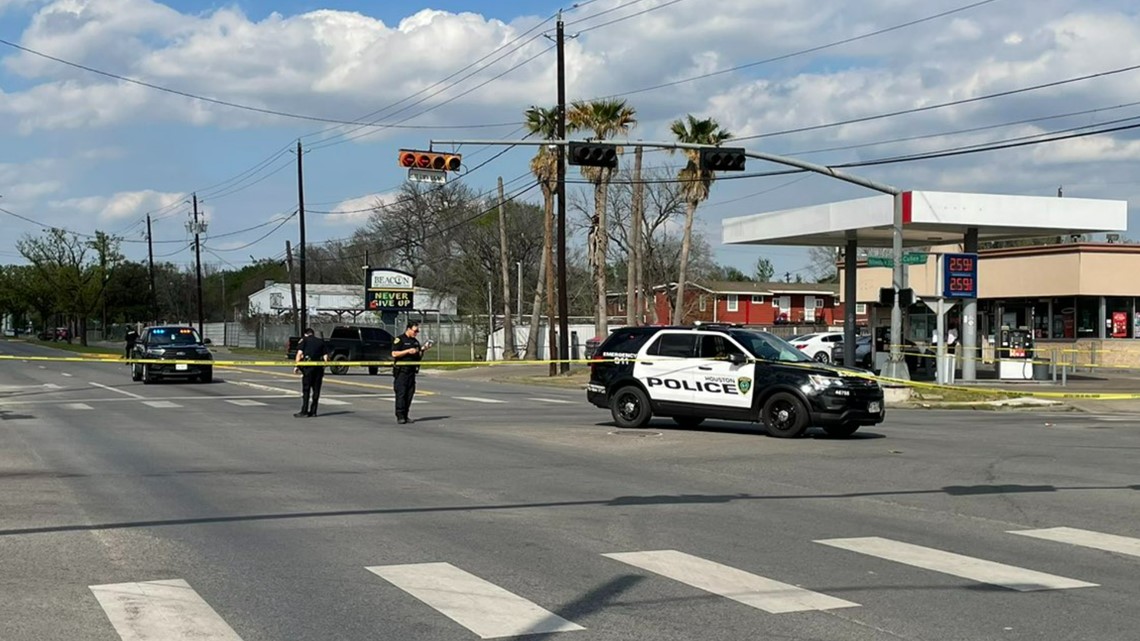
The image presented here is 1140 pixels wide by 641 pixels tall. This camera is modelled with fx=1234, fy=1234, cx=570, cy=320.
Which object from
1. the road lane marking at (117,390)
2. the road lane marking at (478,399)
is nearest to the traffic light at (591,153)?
the road lane marking at (478,399)

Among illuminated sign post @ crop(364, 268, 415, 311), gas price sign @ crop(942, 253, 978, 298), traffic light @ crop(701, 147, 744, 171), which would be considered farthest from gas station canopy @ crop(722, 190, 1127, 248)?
illuminated sign post @ crop(364, 268, 415, 311)

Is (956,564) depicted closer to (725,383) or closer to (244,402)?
(725,383)

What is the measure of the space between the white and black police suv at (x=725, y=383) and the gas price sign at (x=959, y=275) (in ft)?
53.9

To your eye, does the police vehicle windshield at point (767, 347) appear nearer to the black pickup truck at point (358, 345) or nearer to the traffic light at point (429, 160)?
the traffic light at point (429, 160)

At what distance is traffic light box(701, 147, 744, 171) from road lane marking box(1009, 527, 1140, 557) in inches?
672

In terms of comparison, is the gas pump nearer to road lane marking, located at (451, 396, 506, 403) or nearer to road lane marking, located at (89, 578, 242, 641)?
road lane marking, located at (451, 396, 506, 403)

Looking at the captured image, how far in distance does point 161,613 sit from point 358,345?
4201 centimetres

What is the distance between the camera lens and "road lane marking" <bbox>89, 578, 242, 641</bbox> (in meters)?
6.59

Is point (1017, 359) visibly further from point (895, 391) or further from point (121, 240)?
point (121, 240)

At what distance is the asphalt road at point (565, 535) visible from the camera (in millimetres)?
7047

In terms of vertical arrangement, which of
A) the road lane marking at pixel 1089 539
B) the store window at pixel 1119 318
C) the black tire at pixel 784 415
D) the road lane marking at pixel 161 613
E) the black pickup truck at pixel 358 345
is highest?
the store window at pixel 1119 318

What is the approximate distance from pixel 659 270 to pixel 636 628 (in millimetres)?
79053

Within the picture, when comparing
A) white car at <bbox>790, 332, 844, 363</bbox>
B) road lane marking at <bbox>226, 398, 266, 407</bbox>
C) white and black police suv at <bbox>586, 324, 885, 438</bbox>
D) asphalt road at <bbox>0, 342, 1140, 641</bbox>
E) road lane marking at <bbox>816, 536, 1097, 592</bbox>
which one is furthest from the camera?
white car at <bbox>790, 332, 844, 363</bbox>

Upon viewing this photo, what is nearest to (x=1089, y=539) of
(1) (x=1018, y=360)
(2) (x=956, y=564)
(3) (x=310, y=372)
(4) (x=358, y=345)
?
(2) (x=956, y=564)
